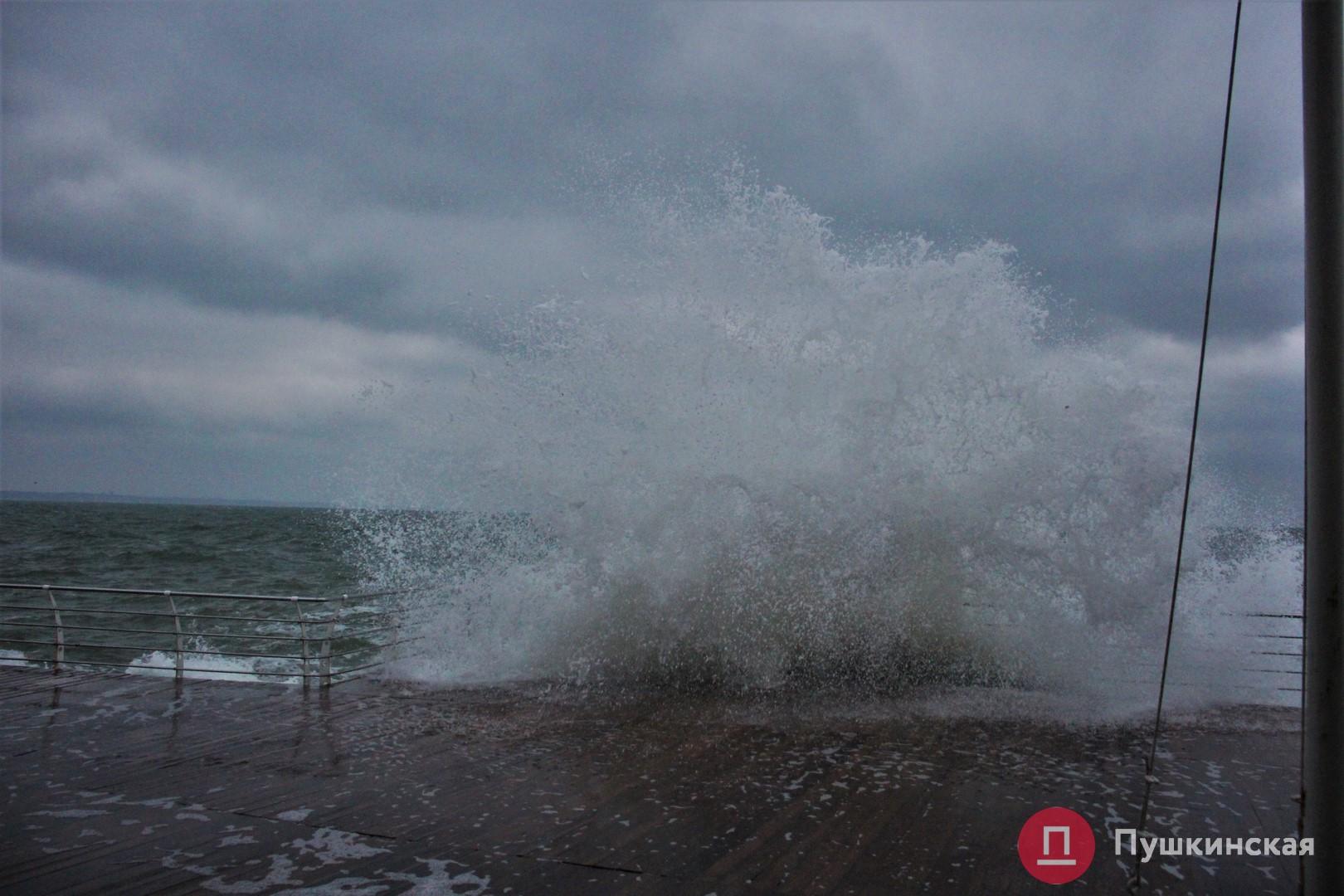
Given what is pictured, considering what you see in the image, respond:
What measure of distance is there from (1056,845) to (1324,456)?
101 inches

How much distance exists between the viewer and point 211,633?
889 cm

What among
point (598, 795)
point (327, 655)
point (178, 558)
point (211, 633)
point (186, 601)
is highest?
point (211, 633)

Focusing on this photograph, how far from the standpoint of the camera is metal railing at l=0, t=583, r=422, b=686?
8.99 m

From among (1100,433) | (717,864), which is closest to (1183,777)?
(717,864)

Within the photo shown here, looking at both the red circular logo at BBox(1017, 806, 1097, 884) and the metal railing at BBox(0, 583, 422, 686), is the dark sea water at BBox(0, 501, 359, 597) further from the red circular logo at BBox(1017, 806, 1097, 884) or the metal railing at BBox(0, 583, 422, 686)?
the red circular logo at BBox(1017, 806, 1097, 884)

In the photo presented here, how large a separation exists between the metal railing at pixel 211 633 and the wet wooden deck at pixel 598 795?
997 millimetres

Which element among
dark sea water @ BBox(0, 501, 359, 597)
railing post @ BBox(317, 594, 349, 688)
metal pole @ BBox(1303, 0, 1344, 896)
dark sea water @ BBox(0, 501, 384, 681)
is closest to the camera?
metal pole @ BBox(1303, 0, 1344, 896)

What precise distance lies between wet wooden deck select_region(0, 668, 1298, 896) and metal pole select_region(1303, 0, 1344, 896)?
1.19 meters

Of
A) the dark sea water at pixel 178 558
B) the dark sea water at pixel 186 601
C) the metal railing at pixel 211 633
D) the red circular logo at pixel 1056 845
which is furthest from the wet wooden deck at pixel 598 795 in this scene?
the dark sea water at pixel 178 558

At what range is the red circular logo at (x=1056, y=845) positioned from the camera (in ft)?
13.9

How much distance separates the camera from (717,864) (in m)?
4.25

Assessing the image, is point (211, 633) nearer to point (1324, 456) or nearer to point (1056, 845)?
point (1056, 845)

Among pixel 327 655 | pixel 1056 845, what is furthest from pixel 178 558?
pixel 1056 845

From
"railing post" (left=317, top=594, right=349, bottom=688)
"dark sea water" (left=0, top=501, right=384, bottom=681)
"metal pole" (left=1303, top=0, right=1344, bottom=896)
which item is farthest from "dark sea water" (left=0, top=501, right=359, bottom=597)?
A: "metal pole" (left=1303, top=0, right=1344, bottom=896)
